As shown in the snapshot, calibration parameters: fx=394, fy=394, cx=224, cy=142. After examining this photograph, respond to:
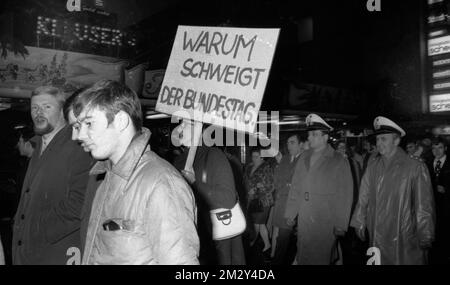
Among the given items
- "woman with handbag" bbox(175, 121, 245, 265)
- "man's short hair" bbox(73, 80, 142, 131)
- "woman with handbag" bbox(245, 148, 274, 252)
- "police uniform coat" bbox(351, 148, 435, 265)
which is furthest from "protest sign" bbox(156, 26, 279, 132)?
"woman with handbag" bbox(245, 148, 274, 252)

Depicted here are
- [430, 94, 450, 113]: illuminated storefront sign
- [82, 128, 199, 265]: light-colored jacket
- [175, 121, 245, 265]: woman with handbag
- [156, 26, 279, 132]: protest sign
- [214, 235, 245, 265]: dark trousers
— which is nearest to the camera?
[82, 128, 199, 265]: light-colored jacket

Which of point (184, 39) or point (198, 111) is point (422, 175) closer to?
point (198, 111)

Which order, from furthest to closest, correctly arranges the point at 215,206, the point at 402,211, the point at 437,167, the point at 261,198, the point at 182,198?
the point at 437,167, the point at 261,198, the point at 402,211, the point at 215,206, the point at 182,198

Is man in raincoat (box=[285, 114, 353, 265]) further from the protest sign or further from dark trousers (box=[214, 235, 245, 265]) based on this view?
the protest sign

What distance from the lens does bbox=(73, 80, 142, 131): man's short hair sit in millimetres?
1974

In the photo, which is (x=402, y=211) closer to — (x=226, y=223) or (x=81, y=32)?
(x=226, y=223)

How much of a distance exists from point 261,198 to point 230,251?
14.1 feet

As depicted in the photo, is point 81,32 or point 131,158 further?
point 81,32

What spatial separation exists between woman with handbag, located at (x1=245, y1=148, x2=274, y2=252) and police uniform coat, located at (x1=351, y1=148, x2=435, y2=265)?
127 inches

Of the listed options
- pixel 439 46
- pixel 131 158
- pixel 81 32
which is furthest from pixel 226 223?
pixel 439 46

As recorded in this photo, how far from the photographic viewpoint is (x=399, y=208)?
464 cm

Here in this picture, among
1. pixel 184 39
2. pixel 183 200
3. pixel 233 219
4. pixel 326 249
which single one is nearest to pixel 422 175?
pixel 326 249

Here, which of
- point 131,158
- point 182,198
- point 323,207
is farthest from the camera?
point 323,207

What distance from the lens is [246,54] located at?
11.8ft
